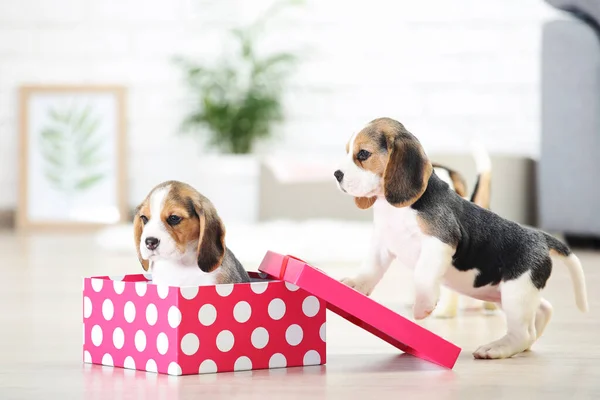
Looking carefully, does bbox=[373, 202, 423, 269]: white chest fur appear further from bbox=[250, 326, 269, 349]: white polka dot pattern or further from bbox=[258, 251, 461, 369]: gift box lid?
bbox=[250, 326, 269, 349]: white polka dot pattern

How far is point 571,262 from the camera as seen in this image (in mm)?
1305

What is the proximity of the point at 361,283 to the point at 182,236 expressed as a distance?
0.83ft

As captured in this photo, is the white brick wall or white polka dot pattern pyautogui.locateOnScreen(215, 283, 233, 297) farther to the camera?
the white brick wall

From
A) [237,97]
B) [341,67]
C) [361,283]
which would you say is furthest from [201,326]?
[341,67]

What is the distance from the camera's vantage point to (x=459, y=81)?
14.3 ft

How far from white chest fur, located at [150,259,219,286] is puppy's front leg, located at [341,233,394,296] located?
0.64ft

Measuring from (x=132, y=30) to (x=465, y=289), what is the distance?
3529 mm

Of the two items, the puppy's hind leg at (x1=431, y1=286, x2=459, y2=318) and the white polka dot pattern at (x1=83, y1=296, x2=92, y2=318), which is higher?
the white polka dot pattern at (x1=83, y1=296, x2=92, y2=318)

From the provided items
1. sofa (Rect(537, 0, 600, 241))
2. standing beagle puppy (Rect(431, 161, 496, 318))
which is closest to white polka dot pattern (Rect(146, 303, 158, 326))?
standing beagle puppy (Rect(431, 161, 496, 318))

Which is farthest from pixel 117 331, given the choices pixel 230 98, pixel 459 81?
pixel 459 81

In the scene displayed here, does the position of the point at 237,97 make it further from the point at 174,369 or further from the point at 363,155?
the point at 174,369

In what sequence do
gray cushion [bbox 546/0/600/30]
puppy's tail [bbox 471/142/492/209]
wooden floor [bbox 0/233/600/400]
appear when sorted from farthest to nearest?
gray cushion [bbox 546/0/600/30], puppy's tail [bbox 471/142/492/209], wooden floor [bbox 0/233/600/400]

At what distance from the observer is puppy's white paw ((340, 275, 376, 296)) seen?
1.24 m

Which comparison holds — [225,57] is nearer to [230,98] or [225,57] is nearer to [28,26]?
[230,98]
